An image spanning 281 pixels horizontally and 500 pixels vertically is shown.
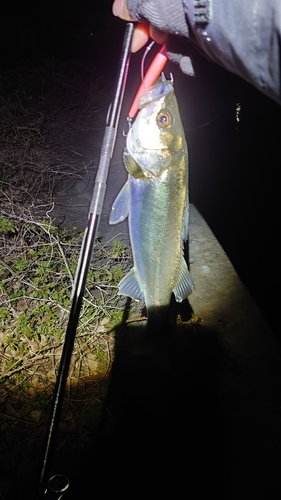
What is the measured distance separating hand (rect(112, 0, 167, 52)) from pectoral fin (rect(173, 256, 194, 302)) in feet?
4.53

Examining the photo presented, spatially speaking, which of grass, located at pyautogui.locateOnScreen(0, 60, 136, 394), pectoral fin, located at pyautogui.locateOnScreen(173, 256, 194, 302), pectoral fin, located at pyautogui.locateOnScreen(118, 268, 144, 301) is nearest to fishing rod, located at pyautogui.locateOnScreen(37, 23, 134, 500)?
pectoral fin, located at pyautogui.locateOnScreen(118, 268, 144, 301)

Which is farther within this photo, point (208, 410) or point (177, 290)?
point (208, 410)

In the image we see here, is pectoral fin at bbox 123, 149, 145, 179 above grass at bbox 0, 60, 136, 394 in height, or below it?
above

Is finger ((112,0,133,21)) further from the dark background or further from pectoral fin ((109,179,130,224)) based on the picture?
pectoral fin ((109,179,130,224))

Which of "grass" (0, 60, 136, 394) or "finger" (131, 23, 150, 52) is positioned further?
"grass" (0, 60, 136, 394)

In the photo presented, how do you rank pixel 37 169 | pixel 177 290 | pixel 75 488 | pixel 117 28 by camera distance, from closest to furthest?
pixel 177 290, pixel 75 488, pixel 37 169, pixel 117 28

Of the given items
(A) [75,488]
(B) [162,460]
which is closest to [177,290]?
(B) [162,460]

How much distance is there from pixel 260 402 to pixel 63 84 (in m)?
7.10

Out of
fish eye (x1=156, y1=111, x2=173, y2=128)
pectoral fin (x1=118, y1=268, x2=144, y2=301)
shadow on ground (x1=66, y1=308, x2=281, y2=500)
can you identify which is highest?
fish eye (x1=156, y1=111, x2=173, y2=128)

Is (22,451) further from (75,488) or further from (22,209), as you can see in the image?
(22,209)

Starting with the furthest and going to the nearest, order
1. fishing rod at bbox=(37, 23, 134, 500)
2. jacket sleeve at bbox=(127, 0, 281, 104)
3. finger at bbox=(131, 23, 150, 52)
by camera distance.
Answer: finger at bbox=(131, 23, 150, 52) → fishing rod at bbox=(37, 23, 134, 500) → jacket sleeve at bbox=(127, 0, 281, 104)

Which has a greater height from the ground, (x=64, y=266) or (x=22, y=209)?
(x=22, y=209)

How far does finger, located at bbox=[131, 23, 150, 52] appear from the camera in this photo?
1.88 meters

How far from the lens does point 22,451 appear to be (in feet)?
7.85
